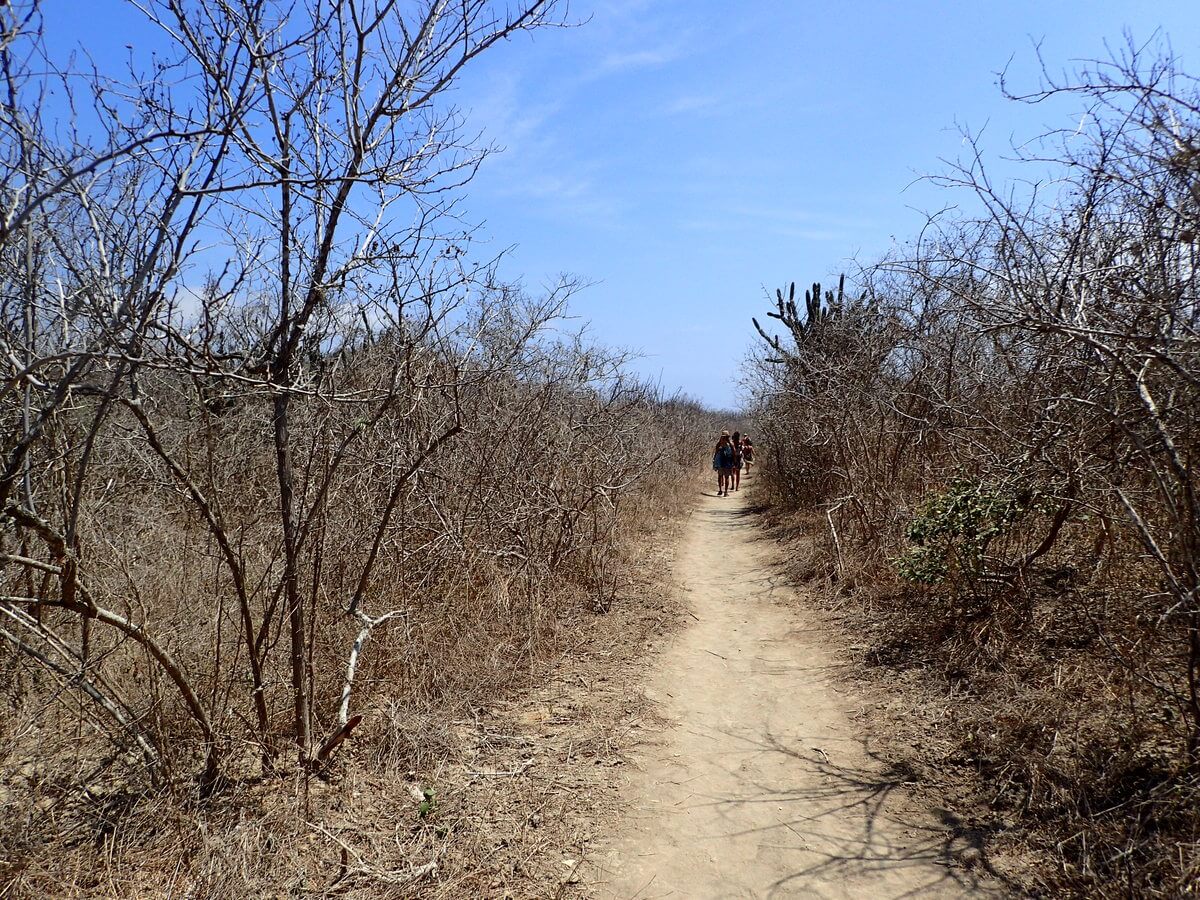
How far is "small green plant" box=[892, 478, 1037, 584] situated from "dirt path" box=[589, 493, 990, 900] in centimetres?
103

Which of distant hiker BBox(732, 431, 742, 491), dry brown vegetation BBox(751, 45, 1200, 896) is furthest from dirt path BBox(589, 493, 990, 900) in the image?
distant hiker BBox(732, 431, 742, 491)

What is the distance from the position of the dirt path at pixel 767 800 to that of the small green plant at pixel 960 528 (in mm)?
1025

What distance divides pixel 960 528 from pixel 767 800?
2.94 m

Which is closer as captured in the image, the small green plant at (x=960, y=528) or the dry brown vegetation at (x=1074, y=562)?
the dry brown vegetation at (x=1074, y=562)

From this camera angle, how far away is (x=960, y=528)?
560cm

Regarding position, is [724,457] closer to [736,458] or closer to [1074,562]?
[736,458]

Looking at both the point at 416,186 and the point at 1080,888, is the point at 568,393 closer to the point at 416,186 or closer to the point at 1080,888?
the point at 416,186

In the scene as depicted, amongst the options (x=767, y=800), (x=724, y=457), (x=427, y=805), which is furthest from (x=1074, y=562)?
(x=724, y=457)

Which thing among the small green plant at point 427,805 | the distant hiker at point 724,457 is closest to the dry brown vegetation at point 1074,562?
the small green plant at point 427,805

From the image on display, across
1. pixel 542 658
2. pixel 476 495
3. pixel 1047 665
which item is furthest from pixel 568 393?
pixel 1047 665

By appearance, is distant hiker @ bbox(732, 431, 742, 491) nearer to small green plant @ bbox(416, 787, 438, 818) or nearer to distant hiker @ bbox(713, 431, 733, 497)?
distant hiker @ bbox(713, 431, 733, 497)

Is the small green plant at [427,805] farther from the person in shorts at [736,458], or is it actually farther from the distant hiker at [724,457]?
the person in shorts at [736,458]

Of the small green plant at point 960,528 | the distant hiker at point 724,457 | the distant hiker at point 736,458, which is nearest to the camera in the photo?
the small green plant at point 960,528

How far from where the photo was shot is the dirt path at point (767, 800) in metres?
3.09
